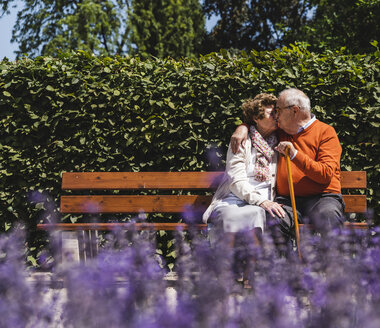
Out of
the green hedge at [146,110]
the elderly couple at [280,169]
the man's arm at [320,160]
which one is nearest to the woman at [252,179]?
the elderly couple at [280,169]

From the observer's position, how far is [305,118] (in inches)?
142

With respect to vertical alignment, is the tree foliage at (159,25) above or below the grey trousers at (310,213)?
above

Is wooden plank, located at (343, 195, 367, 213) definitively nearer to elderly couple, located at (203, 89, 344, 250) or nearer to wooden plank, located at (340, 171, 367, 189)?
wooden plank, located at (340, 171, 367, 189)

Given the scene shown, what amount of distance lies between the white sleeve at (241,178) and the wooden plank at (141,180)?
421mm

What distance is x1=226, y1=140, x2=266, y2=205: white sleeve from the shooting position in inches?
133

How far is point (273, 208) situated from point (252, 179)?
0.39 meters

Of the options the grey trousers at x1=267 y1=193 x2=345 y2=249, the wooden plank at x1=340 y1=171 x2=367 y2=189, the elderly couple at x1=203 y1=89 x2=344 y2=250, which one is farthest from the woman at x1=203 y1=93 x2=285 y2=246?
the wooden plank at x1=340 y1=171 x2=367 y2=189

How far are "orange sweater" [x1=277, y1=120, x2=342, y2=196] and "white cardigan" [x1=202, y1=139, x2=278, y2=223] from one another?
11 centimetres

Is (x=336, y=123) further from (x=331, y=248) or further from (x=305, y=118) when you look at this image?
(x=331, y=248)

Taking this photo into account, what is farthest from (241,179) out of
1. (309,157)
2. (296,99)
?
(296,99)

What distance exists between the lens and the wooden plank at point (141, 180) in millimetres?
3930

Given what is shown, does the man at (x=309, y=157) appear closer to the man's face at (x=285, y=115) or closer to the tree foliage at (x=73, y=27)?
the man's face at (x=285, y=115)

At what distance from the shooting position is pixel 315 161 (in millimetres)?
3414

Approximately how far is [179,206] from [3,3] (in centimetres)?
1733
